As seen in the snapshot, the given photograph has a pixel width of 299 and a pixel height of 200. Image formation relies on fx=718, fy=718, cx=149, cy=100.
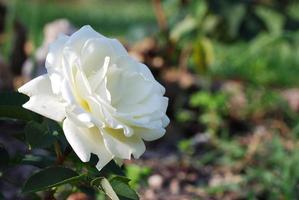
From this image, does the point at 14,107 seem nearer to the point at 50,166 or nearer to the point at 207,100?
the point at 50,166

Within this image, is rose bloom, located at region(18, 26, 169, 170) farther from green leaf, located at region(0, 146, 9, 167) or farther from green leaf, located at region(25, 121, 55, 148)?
green leaf, located at region(0, 146, 9, 167)

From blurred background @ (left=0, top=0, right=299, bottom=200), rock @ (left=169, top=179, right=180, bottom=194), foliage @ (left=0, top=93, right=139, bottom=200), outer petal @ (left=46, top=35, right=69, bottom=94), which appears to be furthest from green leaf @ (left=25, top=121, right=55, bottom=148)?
rock @ (left=169, top=179, right=180, bottom=194)

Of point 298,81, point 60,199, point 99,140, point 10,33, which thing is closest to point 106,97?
point 99,140

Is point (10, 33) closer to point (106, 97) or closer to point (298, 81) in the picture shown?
point (298, 81)

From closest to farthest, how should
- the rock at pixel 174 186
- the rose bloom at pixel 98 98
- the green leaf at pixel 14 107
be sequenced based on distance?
the rose bloom at pixel 98 98 → the green leaf at pixel 14 107 → the rock at pixel 174 186

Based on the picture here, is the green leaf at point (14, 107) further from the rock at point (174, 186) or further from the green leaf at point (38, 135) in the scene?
the rock at point (174, 186)

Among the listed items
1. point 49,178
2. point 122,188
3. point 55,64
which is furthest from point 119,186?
point 55,64

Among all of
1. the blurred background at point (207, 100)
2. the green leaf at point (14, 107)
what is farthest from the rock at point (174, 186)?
the green leaf at point (14, 107)
